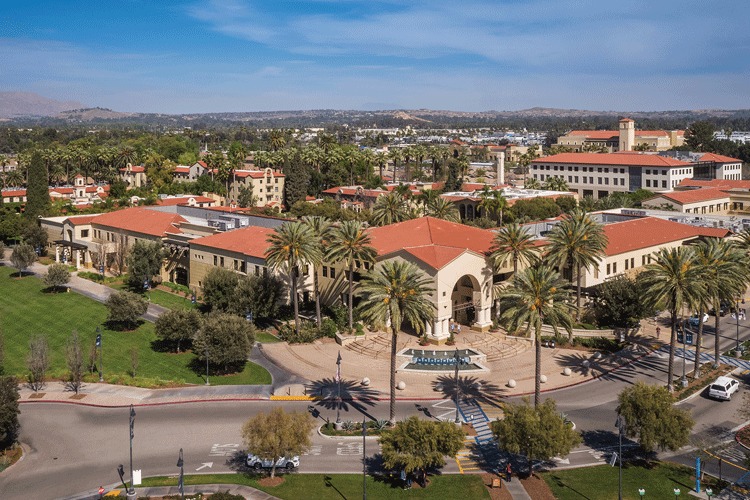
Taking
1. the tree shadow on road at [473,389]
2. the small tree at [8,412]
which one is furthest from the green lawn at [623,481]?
the small tree at [8,412]

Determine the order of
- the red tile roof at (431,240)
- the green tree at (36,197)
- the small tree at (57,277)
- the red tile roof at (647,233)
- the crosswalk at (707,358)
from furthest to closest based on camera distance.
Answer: the green tree at (36,197) → the small tree at (57,277) → the red tile roof at (647,233) → the red tile roof at (431,240) → the crosswalk at (707,358)

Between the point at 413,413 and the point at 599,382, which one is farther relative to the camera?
the point at 599,382

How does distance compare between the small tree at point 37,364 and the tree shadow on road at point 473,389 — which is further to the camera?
the small tree at point 37,364

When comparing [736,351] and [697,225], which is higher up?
[697,225]

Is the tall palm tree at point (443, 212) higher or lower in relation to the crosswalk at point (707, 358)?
higher

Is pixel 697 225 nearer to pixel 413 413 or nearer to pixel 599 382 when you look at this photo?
pixel 599 382

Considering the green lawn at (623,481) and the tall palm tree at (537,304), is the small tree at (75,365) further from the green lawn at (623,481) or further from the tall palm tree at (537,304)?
the green lawn at (623,481)

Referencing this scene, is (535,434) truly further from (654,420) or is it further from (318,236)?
(318,236)

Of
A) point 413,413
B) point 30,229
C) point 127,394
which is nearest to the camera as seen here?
point 413,413

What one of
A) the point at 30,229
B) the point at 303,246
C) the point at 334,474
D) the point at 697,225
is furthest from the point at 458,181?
the point at 334,474
